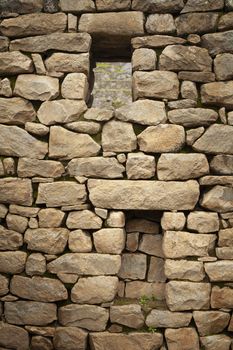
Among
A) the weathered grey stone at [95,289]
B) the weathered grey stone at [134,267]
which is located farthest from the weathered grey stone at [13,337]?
the weathered grey stone at [134,267]

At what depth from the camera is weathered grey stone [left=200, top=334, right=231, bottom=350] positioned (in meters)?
3.28

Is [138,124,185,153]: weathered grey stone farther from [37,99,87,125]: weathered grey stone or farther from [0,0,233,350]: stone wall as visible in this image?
[37,99,87,125]: weathered grey stone

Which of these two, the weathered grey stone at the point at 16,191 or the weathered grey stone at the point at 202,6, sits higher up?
the weathered grey stone at the point at 202,6

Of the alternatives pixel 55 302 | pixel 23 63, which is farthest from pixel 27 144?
pixel 55 302

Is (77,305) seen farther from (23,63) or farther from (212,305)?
(23,63)

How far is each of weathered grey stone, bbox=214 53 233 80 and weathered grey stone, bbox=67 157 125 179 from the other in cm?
136

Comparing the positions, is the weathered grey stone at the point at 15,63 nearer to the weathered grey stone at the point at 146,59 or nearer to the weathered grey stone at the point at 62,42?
the weathered grey stone at the point at 62,42

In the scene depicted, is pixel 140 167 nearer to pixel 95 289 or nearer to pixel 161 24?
pixel 95 289

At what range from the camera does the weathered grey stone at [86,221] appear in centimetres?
333

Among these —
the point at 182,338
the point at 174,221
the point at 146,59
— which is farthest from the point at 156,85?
the point at 182,338

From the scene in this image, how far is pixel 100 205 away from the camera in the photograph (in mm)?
3328

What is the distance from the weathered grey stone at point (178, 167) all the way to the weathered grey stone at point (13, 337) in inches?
81.7

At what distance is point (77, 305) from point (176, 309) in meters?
0.97

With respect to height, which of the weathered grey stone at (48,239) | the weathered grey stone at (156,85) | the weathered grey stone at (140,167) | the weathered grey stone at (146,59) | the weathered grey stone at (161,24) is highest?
the weathered grey stone at (161,24)
